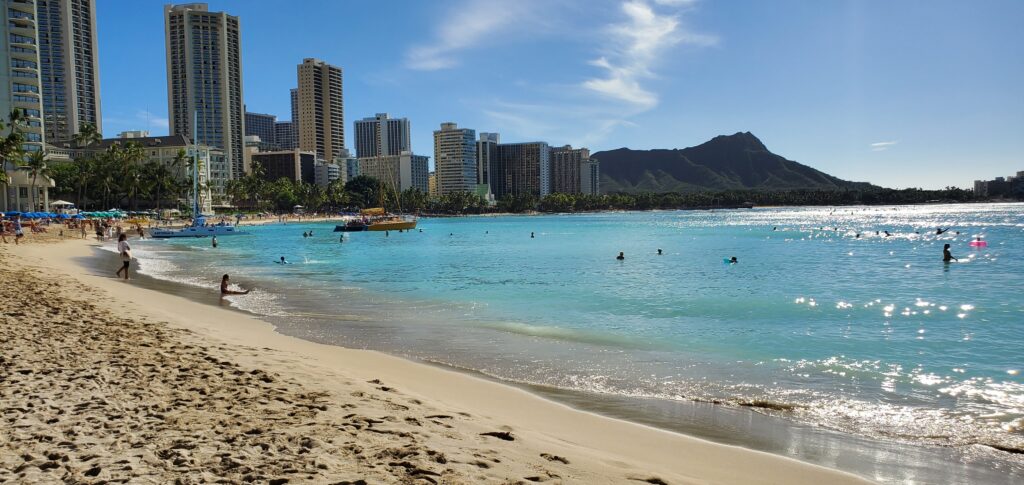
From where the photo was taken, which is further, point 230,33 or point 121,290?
point 230,33

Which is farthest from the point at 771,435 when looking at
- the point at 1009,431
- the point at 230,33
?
A: the point at 230,33

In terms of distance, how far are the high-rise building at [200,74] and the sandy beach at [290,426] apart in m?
172

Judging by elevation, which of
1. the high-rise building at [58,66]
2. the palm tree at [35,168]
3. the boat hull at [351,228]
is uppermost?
the high-rise building at [58,66]

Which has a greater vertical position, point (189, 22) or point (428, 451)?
point (189, 22)

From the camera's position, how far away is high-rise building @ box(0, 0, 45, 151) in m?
76.6

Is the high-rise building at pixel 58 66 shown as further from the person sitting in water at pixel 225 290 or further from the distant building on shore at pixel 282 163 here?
the person sitting in water at pixel 225 290

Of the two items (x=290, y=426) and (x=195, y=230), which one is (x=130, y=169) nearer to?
(x=195, y=230)

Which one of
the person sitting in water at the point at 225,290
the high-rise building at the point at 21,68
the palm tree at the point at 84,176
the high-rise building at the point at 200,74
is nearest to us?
the person sitting in water at the point at 225,290

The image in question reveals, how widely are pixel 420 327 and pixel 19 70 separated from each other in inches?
3624

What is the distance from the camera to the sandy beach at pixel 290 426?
456 centimetres

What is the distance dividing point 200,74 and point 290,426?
186 meters

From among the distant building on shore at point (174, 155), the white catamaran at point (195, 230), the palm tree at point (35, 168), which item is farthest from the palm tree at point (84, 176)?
the white catamaran at point (195, 230)

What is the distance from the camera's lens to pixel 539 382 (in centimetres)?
914

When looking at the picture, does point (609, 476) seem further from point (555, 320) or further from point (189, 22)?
point (189, 22)
